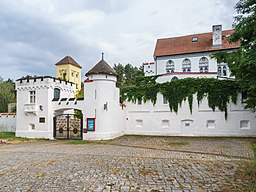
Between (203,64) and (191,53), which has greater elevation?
(191,53)

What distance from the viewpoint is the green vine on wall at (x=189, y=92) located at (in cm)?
2050

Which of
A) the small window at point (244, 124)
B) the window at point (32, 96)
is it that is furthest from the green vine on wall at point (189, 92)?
the window at point (32, 96)

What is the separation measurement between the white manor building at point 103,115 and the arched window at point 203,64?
1593cm

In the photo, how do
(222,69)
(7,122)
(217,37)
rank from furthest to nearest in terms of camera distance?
(217,37), (222,69), (7,122)

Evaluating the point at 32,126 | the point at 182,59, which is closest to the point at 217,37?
the point at 182,59

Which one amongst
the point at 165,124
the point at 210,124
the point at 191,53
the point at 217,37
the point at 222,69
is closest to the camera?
the point at 210,124

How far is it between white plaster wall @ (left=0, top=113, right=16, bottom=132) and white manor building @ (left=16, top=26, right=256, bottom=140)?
3449 millimetres

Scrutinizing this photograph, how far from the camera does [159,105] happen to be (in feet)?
73.5

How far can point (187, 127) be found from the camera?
21344 millimetres

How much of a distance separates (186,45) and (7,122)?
27139mm

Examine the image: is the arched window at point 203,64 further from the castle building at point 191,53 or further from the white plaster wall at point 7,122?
the white plaster wall at point 7,122

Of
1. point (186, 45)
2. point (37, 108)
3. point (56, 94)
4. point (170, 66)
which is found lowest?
point (37, 108)

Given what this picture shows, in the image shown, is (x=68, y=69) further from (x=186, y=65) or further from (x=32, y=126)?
(x=32, y=126)

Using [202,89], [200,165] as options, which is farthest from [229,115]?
[200,165]
